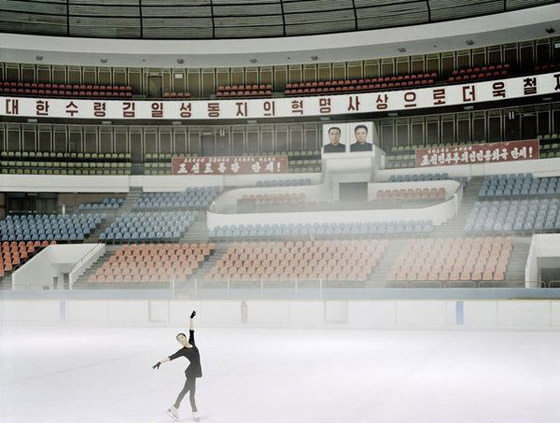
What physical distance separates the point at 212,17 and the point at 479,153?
14.9 m

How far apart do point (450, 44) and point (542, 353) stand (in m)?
24.3

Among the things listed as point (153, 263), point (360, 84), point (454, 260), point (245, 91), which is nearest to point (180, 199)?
point (153, 263)

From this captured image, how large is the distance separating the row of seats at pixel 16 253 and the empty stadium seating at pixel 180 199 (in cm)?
560

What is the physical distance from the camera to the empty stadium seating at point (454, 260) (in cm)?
2622

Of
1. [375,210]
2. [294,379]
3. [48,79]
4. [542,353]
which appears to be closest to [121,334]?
[294,379]

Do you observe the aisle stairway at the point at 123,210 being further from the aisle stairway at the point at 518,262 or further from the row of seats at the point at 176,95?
the aisle stairway at the point at 518,262

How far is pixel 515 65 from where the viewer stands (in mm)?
38062

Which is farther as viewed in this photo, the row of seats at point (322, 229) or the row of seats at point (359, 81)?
the row of seats at point (359, 81)

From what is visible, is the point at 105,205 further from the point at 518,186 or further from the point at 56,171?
the point at 518,186

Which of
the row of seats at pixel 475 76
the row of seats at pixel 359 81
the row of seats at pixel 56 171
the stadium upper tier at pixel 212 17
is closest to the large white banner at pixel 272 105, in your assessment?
the row of seats at pixel 475 76

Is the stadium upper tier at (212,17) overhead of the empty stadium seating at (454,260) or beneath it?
overhead

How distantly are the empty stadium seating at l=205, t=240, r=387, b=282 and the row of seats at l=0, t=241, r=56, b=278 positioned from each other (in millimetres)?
8578

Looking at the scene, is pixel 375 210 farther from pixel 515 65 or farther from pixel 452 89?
pixel 515 65

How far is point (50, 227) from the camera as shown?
35969 mm
